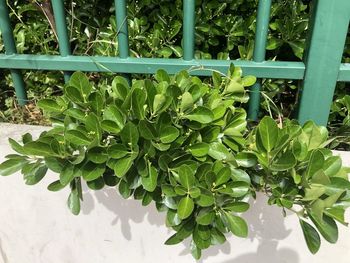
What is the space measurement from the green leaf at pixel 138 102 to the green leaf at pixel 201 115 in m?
0.13

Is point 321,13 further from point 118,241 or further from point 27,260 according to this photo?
point 27,260

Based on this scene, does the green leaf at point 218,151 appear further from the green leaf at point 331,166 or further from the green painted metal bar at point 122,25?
A: the green painted metal bar at point 122,25

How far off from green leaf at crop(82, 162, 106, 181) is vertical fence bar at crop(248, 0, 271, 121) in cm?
62

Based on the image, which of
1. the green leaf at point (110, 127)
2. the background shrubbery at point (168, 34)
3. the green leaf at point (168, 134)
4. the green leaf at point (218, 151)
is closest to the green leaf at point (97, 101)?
the green leaf at point (110, 127)

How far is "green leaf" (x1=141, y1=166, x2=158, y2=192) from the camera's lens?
1329 millimetres

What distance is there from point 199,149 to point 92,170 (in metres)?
0.31

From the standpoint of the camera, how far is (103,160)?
133cm

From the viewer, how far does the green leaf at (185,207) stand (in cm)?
130

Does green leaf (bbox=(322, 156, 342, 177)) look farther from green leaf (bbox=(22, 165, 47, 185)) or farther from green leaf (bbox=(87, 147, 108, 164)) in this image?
green leaf (bbox=(22, 165, 47, 185))

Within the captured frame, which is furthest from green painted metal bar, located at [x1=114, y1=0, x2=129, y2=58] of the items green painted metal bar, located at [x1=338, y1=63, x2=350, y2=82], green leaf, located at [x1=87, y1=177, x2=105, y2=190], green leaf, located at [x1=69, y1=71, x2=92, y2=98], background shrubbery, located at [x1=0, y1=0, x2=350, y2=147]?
green painted metal bar, located at [x1=338, y1=63, x2=350, y2=82]

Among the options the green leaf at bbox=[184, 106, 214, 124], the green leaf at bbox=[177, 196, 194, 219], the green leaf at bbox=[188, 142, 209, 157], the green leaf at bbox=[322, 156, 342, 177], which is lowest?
the green leaf at bbox=[177, 196, 194, 219]

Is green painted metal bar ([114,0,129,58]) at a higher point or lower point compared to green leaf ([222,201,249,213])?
higher

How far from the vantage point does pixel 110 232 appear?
1.77 metres

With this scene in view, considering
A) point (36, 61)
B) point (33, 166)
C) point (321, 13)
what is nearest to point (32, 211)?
point (33, 166)
